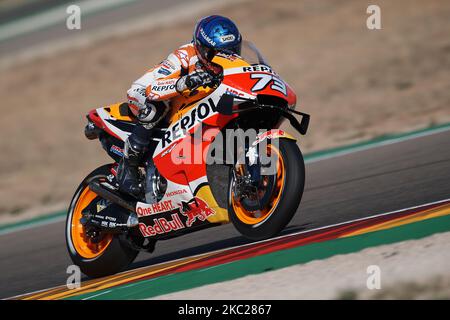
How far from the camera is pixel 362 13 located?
17.2 m

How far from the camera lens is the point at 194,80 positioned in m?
5.68

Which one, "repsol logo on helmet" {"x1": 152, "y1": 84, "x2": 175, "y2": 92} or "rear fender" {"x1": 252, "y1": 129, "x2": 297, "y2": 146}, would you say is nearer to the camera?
Result: "rear fender" {"x1": 252, "y1": 129, "x2": 297, "y2": 146}

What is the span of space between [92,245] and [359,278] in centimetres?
282

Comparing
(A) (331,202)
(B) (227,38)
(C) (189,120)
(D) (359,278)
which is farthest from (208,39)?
(A) (331,202)

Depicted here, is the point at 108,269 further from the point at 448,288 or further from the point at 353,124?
the point at 353,124

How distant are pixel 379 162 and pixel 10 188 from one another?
21.2 feet

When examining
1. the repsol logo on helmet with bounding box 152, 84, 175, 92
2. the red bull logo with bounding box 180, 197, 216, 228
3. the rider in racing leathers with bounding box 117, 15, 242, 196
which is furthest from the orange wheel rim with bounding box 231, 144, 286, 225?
the repsol logo on helmet with bounding box 152, 84, 175, 92

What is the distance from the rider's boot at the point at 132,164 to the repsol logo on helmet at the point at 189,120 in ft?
0.75

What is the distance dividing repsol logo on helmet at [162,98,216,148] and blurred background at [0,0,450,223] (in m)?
5.22

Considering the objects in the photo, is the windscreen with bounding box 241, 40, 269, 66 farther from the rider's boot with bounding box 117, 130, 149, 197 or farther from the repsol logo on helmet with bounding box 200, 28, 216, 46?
the rider's boot with bounding box 117, 130, 149, 197

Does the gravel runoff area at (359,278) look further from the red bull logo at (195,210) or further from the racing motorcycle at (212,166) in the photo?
the red bull logo at (195,210)

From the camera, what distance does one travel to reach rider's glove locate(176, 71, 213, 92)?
5684mm

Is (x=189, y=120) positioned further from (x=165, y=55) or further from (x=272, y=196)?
(x=165, y=55)

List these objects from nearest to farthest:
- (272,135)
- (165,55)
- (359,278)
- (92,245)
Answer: (359,278) → (272,135) → (92,245) → (165,55)
